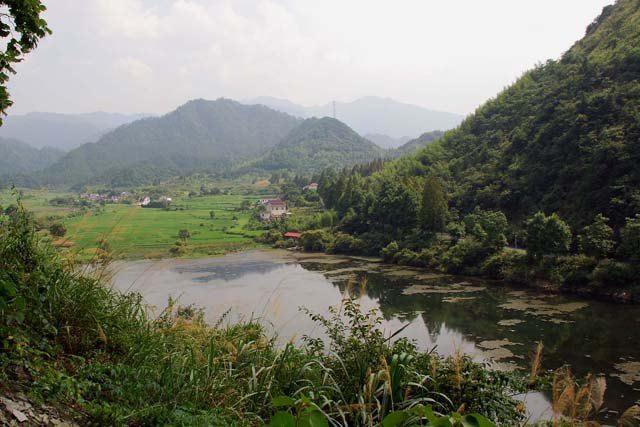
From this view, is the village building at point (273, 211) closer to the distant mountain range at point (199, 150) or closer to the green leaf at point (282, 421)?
the distant mountain range at point (199, 150)

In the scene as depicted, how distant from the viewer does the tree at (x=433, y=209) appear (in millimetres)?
23656

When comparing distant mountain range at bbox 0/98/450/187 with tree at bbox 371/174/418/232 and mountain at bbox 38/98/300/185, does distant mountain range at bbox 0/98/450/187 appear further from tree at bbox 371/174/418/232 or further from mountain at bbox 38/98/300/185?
tree at bbox 371/174/418/232

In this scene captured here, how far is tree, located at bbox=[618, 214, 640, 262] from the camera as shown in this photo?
1457 centimetres

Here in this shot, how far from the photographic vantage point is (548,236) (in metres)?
16.9

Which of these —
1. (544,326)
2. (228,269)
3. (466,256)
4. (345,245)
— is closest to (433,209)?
(466,256)

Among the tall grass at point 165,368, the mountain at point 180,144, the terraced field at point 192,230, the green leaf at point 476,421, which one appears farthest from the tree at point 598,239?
the mountain at point 180,144

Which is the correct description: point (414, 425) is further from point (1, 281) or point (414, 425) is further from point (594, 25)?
point (594, 25)

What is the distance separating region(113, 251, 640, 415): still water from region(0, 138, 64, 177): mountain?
321 feet

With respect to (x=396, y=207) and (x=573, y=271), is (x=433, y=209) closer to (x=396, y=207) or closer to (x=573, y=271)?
(x=396, y=207)

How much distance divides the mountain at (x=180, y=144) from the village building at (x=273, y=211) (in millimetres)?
49529

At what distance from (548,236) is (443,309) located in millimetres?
5090

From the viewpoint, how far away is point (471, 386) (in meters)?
3.34

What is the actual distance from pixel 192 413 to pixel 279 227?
108 ft

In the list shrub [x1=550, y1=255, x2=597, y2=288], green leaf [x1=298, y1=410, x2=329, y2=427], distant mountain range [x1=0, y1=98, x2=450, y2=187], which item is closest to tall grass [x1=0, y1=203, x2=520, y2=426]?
green leaf [x1=298, y1=410, x2=329, y2=427]
